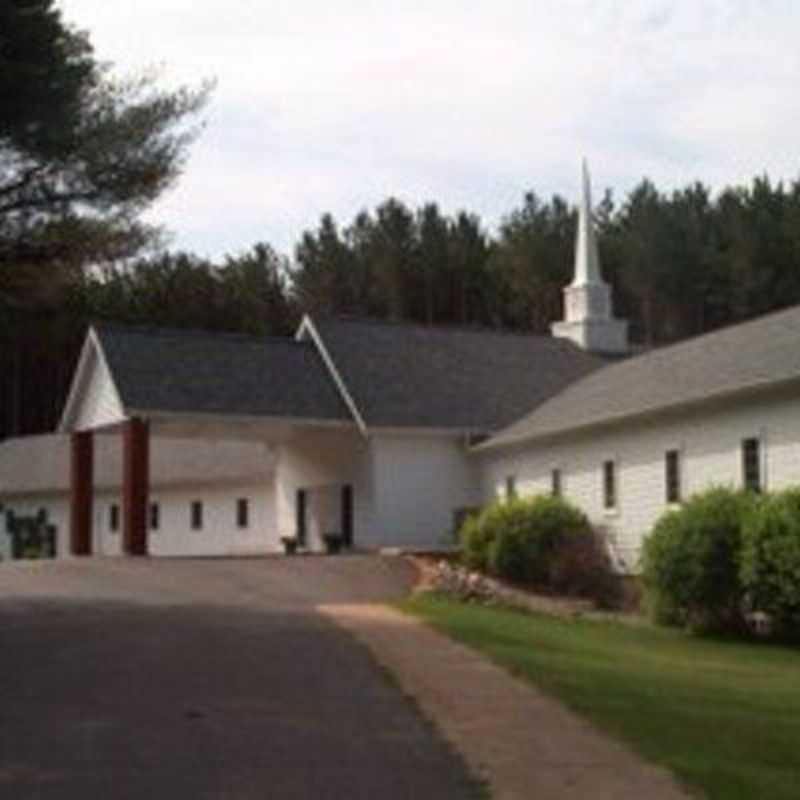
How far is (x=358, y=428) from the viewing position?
46969mm

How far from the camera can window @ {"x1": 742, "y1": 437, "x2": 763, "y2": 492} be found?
33.7 meters

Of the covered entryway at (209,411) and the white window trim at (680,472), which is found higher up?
the covered entryway at (209,411)

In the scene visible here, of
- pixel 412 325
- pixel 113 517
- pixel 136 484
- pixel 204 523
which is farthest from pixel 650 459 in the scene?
pixel 113 517

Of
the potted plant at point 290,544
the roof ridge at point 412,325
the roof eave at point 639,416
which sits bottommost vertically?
the potted plant at point 290,544

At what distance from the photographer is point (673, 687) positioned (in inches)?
767

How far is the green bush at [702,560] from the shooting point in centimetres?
Result: 3009

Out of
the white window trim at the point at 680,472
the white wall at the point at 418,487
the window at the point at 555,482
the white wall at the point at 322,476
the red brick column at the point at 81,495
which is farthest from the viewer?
the red brick column at the point at 81,495

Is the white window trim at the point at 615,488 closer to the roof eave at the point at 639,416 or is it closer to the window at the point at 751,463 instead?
the roof eave at the point at 639,416

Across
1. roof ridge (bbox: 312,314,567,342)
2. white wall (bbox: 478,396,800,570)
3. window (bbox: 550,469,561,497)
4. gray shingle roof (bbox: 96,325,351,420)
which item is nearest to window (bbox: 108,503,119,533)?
roof ridge (bbox: 312,314,567,342)

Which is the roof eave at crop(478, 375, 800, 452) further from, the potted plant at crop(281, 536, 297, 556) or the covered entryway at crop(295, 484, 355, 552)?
the potted plant at crop(281, 536, 297, 556)

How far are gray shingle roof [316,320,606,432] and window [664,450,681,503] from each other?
422 inches

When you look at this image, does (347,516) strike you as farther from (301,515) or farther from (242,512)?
(242,512)

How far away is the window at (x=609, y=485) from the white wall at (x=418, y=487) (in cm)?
806

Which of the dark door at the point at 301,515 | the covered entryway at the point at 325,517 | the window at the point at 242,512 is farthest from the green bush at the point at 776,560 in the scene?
the window at the point at 242,512
